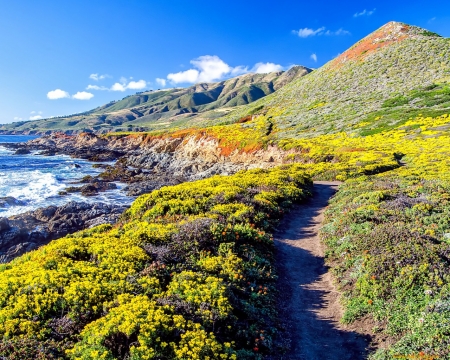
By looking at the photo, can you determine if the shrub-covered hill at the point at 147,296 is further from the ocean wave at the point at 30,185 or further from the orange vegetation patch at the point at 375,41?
the orange vegetation patch at the point at 375,41

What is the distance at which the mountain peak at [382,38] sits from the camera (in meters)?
89.8

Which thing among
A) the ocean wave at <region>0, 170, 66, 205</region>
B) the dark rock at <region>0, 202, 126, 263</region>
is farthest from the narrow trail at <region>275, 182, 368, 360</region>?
the ocean wave at <region>0, 170, 66, 205</region>

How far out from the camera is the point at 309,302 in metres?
10.8

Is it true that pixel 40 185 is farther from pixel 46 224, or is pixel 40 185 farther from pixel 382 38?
pixel 382 38

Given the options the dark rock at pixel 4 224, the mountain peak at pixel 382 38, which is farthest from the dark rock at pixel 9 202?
the mountain peak at pixel 382 38

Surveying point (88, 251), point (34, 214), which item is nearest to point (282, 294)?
point (88, 251)

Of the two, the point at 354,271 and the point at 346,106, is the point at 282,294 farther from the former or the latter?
the point at 346,106

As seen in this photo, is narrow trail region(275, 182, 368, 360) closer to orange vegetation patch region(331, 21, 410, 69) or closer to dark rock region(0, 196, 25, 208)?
dark rock region(0, 196, 25, 208)

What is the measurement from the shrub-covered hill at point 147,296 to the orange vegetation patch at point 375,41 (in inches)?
3892

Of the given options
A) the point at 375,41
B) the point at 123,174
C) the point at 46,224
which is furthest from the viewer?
the point at 375,41

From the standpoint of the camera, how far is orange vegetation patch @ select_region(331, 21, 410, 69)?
91.7 metres

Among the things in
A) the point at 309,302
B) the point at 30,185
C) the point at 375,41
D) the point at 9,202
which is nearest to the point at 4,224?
the point at 9,202

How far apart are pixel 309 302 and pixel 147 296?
5.83m

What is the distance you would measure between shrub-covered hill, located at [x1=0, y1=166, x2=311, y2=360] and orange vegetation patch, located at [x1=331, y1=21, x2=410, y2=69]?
98.9 meters
